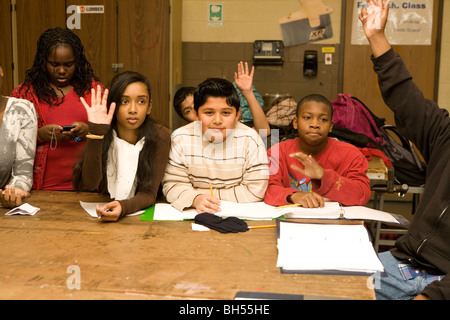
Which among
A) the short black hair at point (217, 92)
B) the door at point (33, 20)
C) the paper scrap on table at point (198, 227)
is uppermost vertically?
the door at point (33, 20)

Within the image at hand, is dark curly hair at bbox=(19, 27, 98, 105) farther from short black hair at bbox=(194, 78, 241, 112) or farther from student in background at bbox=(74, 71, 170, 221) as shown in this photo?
short black hair at bbox=(194, 78, 241, 112)

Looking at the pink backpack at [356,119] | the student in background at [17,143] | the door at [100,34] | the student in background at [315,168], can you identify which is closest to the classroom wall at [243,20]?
the door at [100,34]

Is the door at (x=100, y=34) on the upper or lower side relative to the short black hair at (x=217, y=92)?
upper

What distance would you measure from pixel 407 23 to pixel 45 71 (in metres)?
3.52

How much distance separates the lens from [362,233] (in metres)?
1.51

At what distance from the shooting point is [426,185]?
4.84ft

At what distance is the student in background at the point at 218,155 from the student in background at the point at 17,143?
0.58 meters

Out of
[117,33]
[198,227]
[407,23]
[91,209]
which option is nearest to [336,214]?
[198,227]

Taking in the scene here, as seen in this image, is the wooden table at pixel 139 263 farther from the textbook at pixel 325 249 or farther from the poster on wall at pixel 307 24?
the poster on wall at pixel 307 24

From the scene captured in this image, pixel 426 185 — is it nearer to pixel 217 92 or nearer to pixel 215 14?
pixel 217 92

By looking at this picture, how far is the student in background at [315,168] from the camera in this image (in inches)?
74.5

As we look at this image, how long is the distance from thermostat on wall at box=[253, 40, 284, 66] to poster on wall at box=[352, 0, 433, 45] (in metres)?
0.71

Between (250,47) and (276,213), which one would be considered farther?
(250,47)

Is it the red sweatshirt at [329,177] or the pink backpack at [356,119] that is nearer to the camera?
the red sweatshirt at [329,177]
